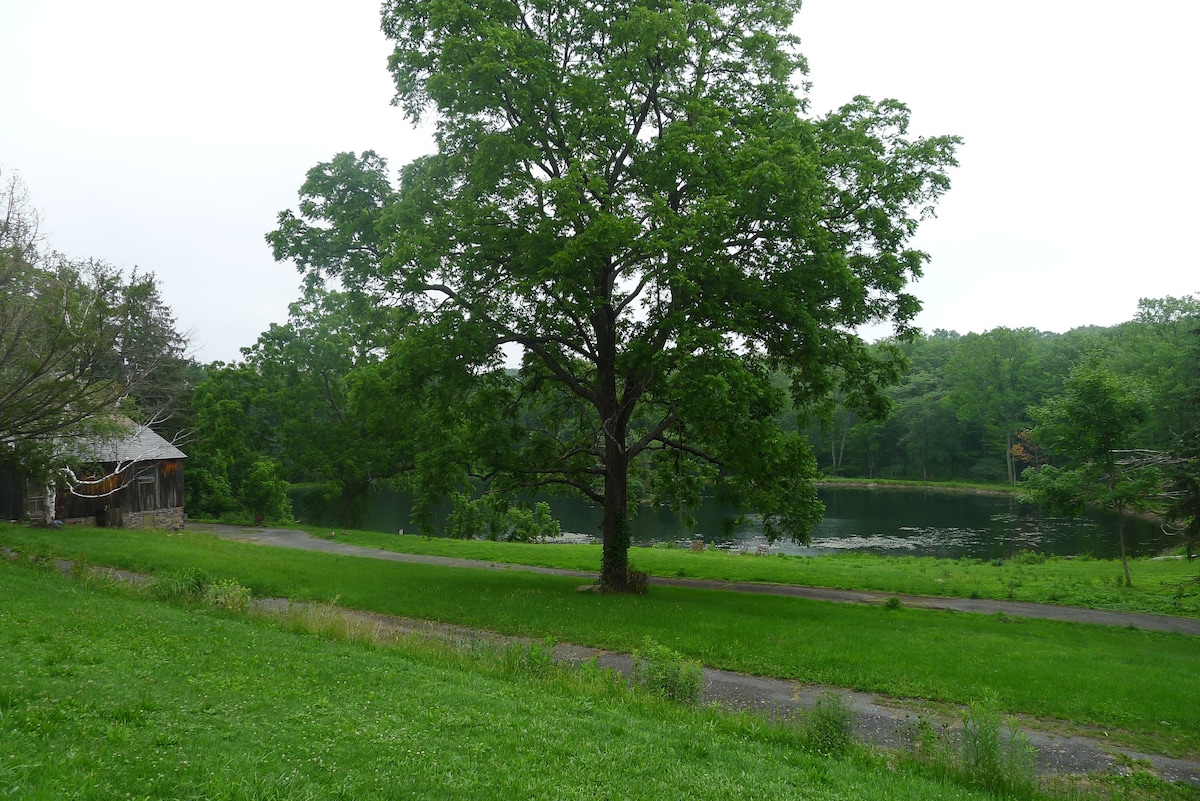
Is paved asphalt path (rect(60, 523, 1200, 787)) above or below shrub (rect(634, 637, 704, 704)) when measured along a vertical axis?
below

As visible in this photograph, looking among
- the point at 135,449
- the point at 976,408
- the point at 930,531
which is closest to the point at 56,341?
the point at 135,449

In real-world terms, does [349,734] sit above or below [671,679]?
above

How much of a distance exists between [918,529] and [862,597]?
28813 millimetres

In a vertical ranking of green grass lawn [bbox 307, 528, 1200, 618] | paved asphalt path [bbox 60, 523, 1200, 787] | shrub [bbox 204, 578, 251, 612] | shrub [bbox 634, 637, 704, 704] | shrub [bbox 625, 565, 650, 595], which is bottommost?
green grass lawn [bbox 307, 528, 1200, 618]

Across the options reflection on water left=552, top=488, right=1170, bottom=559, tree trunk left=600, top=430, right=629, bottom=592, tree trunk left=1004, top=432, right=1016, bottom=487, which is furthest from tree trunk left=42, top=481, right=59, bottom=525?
tree trunk left=1004, top=432, right=1016, bottom=487

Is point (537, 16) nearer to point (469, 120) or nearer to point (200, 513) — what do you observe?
point (469, 120)

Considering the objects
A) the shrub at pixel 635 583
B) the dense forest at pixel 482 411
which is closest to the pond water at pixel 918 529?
the dense forest at pixel 482 411

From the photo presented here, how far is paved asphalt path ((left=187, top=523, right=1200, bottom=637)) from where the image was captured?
1683 centimetres

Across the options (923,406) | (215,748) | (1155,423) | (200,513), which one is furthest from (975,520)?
(215,748)

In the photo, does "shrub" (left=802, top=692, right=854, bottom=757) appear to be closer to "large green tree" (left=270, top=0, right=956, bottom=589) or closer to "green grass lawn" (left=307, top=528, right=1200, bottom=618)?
"large green tree" (left=270, top=0, right=956, bottom=589)

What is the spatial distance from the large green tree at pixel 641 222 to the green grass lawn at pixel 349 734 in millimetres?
6583

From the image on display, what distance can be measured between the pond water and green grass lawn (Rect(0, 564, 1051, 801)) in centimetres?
2046

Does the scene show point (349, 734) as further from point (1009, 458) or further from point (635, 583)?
point (1009, 458)

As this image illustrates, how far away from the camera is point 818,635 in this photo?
44.5 feet
